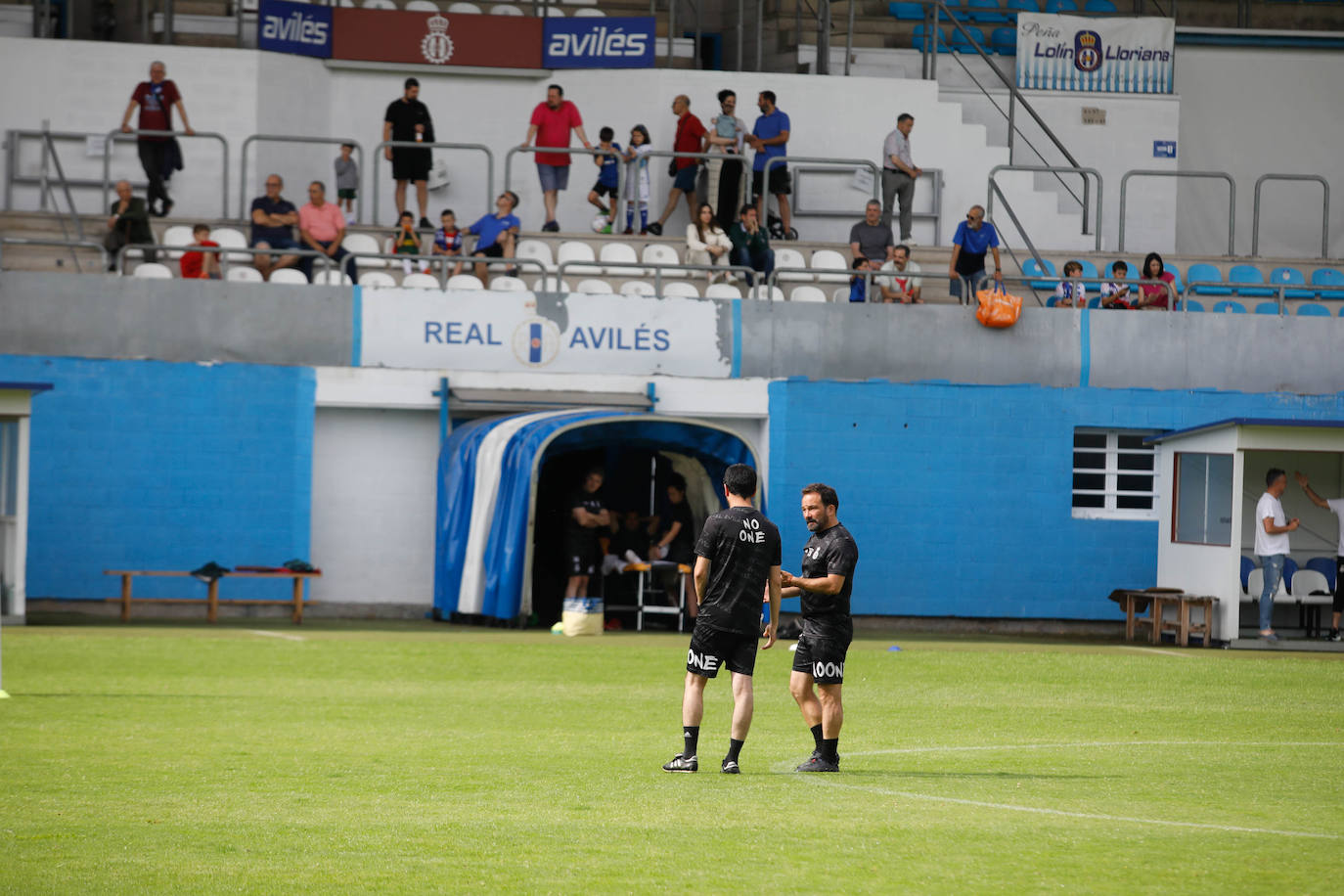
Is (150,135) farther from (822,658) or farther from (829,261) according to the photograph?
(822,658)

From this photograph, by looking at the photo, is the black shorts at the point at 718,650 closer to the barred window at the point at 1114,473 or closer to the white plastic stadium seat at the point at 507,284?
the white plastic stadium seat at the point at 507,284

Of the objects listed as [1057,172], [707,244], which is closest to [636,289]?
[707,244]

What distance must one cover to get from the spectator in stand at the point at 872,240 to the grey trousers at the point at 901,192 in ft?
2.60

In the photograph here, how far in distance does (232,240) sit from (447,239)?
2.99 meters

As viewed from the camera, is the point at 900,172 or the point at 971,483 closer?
the point at 971,483

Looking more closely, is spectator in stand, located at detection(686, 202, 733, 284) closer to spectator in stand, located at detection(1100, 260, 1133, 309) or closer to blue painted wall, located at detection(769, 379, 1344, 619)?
blue painted wall, located at detection(769, 379, 1344, 619)

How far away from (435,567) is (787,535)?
14.9 feet

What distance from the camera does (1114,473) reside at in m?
24.7

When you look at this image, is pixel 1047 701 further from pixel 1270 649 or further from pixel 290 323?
pixel 290 323

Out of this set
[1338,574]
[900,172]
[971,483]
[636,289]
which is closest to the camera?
[1338,574]

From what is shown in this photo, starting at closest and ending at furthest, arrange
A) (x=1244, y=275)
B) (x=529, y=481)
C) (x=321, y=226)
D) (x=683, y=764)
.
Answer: (x=683, y=764)
(x=529, y=481)
(x=321, y=226)
(x=1244, y=275)

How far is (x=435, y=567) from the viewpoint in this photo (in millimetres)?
23844

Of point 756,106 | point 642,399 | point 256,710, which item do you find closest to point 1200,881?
point 256,710

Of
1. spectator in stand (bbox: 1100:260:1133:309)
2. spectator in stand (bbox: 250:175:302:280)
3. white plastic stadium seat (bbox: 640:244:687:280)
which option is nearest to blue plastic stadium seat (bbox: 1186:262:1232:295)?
spectator in stand (bbox: 1100:260:1133:309)
